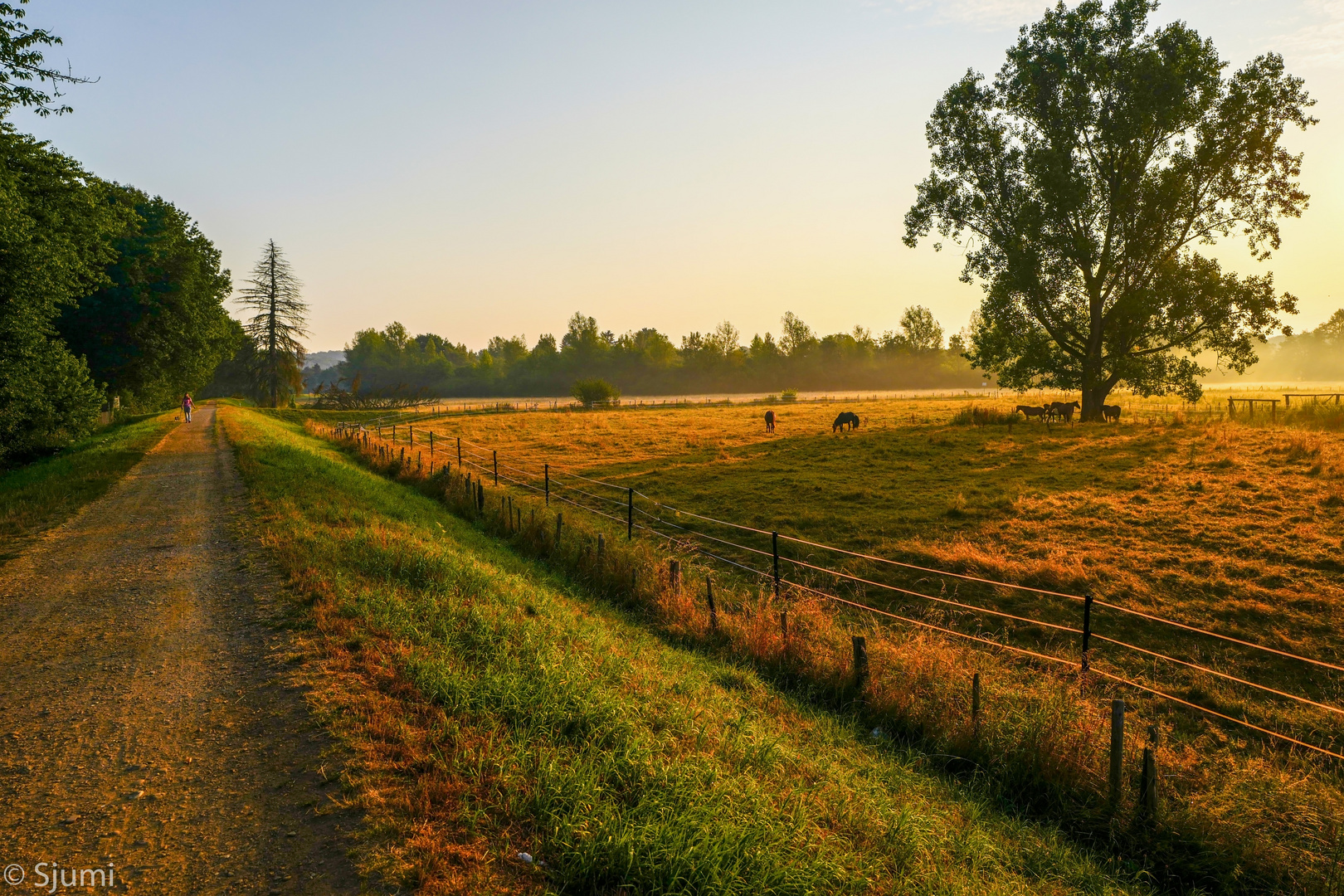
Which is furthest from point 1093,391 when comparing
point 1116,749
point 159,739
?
point 159,739

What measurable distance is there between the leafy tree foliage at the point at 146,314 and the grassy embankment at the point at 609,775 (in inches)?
1559

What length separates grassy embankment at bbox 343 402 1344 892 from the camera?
21.0 feet

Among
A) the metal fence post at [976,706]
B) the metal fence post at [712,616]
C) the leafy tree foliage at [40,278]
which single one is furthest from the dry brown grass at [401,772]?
the leafy tree foliage at [40,278]

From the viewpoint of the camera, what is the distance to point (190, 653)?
7.29m

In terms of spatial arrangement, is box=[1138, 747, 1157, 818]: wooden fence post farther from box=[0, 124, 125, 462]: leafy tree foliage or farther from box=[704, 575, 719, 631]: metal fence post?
box=[0, 124, 125, 462]: leafy tree foliage

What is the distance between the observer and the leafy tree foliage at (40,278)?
1934 cm

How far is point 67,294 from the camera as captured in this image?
21.9 metres

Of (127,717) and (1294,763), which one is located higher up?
(127,717)

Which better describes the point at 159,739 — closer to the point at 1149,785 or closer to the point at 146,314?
the point at 1149,785

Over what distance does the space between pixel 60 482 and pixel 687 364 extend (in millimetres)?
158562

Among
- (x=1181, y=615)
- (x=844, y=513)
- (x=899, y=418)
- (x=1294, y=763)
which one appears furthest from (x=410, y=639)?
(x=899, y=418)

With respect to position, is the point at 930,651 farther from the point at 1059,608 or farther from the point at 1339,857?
the point at 1059,608

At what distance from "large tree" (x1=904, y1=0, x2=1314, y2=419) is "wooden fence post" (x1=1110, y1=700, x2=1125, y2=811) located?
33.4m

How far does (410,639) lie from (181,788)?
2.89 metres
